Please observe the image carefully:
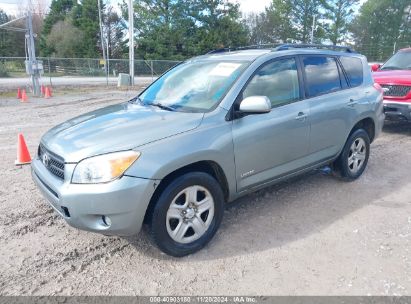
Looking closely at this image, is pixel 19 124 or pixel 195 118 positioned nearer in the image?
pixel 195 118

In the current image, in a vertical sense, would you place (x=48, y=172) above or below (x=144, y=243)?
above

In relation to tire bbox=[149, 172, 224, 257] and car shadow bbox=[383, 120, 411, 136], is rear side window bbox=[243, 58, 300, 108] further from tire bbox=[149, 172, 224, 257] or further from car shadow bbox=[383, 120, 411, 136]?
car shadow bbox=[383, 120, 411, 136]

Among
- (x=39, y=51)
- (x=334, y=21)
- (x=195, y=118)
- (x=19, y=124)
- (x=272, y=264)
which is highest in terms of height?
(x=334, y=21)

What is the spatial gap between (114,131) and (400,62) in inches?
325

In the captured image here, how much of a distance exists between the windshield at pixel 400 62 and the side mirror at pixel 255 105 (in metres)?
6.73

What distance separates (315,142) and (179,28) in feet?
142

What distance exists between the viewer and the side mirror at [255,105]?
3.32 meters

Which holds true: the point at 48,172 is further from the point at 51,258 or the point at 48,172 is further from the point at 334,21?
the point at 334,21

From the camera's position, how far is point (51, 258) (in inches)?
126

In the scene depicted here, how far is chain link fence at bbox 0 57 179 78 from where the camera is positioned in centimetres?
2898

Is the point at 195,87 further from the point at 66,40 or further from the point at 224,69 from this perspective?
the point at 66,40

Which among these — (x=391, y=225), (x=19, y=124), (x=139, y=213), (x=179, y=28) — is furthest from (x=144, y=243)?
(x=179, y=28)

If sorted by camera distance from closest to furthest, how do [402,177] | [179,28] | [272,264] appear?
[272,264]
[402,177]
[179,28]

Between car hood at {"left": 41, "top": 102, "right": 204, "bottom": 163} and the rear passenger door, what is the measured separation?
165 cm
